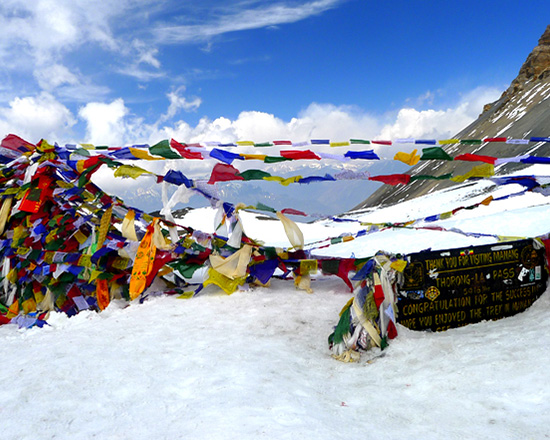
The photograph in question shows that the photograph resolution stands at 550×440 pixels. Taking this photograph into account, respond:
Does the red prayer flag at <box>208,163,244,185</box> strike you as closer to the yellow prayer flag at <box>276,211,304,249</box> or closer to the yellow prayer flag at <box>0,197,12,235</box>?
the yellow prayer flag at <box>276,211,304,249</box>

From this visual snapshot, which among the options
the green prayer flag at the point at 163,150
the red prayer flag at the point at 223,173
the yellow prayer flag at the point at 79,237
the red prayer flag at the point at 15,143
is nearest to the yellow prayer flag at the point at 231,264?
the red prayer flag at the point at 223,173

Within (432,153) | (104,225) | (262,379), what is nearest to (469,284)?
(432,153)

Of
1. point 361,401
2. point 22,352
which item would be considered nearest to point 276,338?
point 361,401

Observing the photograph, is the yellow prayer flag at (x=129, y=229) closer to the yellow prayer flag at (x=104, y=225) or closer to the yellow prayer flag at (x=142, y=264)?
the yellow prayer flag at (x=142, y=264)

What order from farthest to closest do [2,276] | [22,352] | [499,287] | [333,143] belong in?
[2,276] < [333,143] < [499,287] < [22,352]

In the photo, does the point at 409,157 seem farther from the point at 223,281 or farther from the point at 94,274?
the point at 94,274

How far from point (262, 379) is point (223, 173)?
3721mm

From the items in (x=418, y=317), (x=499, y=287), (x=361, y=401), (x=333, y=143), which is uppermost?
(x=333, y=143)

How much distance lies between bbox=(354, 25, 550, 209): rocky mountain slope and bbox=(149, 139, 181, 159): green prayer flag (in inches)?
1719

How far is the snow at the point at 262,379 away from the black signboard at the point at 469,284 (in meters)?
0.15

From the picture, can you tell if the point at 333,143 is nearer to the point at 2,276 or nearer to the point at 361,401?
the point at 361,401

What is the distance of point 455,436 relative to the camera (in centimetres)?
257

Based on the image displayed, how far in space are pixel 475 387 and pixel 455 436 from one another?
732mm

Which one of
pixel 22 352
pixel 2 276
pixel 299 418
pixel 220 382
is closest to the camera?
pixel 299 418
